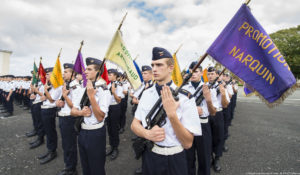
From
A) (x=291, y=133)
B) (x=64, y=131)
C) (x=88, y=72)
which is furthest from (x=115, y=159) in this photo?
(x=291, y=133)

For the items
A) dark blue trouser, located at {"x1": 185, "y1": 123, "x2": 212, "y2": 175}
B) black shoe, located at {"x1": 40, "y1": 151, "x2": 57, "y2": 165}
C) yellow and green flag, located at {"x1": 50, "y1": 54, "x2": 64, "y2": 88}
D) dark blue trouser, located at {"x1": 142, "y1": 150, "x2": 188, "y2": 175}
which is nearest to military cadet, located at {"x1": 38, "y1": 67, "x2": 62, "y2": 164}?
black shoe, located at {"x1": 40, "y1": 151, "x2": 57, "y2": 165}

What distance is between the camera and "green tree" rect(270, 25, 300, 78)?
30.4 meters

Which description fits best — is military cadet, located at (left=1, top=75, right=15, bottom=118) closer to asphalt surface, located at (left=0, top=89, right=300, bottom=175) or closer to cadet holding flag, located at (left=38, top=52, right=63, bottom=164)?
asphalt surface, located at (left=0, top=89, right=300, bottom=175)

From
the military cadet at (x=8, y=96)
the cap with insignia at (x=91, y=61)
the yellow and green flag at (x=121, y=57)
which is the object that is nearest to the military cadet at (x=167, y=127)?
the yellow and green flag at (x=121, y=57)

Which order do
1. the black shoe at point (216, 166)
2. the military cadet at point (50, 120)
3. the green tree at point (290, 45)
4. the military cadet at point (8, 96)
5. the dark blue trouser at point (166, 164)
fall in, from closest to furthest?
the dark blue trouser at point (166, 164), the black shoe at point (216, 166), the military cadet at point (50, 120), the military cadet at point (8, 96), the green tree at point (290, 45)

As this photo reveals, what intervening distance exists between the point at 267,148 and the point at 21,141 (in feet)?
30.4

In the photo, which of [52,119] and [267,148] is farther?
[267,148]

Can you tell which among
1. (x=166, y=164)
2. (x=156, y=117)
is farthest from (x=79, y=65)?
(x=166, y=164)

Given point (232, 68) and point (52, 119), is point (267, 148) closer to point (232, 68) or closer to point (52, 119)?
point (232, 68)

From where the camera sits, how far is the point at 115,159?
427 centimetres

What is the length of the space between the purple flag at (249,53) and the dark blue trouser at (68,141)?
351 cm

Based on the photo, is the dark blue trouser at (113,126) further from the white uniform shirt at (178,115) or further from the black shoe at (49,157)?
the white uniform shirt at (178,115)

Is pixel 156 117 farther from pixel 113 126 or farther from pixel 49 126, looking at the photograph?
pixel 49 126

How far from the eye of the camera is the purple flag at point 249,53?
5.80 ft
